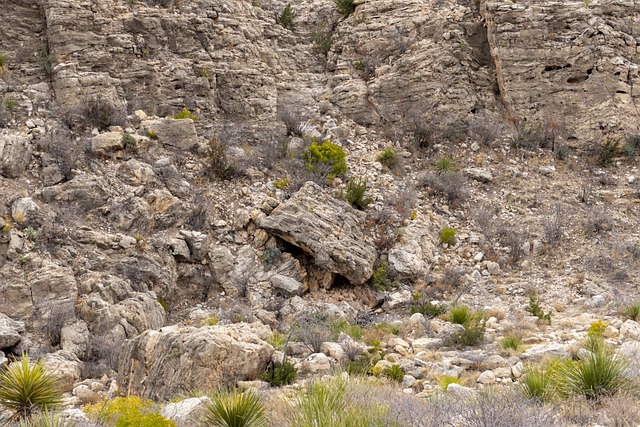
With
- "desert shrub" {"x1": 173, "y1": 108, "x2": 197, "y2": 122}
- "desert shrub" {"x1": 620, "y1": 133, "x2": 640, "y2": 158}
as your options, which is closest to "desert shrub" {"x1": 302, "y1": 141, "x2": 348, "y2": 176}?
"desert shrub" {"x1": 173, "y1": 108, "x2": 197, "y2": 122}

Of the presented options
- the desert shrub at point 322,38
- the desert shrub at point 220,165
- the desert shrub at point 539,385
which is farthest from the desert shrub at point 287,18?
the desert shrub at point 539,385

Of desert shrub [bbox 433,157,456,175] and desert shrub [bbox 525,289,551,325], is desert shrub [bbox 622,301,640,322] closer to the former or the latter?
desert shrub [bbox 525,289,551,325]

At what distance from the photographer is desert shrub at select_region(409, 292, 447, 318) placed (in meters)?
10.2

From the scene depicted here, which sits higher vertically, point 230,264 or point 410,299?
point 230,264

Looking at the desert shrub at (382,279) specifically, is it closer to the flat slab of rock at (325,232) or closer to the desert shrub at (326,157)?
the flat slab of rock at (325,232)

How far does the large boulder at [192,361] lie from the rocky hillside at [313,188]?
0.08 ft

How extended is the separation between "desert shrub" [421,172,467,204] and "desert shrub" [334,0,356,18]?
7023 mm

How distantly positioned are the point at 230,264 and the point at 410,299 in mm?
3634

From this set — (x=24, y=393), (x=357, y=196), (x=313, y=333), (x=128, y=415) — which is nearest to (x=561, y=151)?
(x=357, y=196)

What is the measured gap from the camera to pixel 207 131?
14492mm

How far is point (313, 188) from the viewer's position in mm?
12359

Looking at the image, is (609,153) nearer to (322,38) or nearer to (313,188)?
(313,188)

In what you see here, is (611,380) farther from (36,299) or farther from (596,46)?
(596,46)

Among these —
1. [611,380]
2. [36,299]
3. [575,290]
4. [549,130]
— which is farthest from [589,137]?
[36,299]
